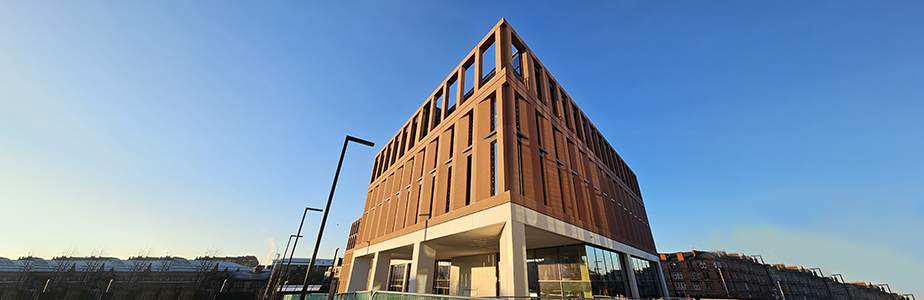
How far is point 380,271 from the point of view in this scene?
83.8 feet

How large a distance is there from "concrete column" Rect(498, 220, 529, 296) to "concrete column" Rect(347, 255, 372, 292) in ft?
66.4

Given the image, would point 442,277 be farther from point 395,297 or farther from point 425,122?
point 395,297

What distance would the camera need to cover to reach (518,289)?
12.5m

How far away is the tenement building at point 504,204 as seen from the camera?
15.3m

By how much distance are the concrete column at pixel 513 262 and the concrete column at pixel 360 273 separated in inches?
796

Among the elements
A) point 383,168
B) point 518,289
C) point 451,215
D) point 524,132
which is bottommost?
point 518,289

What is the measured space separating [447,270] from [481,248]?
6942 millimetres

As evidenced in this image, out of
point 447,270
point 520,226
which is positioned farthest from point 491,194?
point 447,270

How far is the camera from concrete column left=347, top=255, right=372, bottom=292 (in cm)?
2858

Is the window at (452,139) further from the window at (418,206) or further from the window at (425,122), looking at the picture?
the window at (425,122)

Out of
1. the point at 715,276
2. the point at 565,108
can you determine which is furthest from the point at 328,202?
the point at 715,276

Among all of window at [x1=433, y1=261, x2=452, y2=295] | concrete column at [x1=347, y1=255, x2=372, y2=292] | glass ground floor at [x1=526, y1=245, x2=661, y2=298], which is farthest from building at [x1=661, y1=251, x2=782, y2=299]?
concrete column at [x1=347, y1=255, x2=372, y2=292]

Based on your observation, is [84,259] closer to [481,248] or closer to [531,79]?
[481,248]

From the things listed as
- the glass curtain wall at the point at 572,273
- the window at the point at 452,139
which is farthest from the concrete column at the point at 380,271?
the glass curtain wall at the point at 572,273
